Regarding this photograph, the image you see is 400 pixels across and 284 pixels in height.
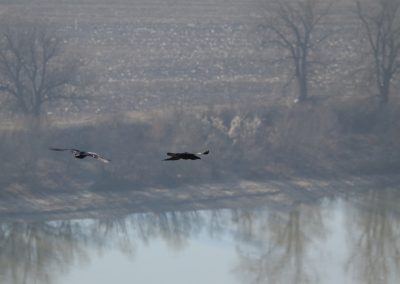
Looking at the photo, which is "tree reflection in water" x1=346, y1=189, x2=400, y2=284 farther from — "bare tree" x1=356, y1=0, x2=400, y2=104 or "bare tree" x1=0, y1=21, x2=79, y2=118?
"bare tree" x1=0, y1=21, x2=79, y2=118

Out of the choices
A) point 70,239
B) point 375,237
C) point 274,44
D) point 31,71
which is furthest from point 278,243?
point 274,44

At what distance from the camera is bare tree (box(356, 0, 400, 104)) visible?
3259 cm

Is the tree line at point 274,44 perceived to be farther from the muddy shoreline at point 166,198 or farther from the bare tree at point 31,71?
the muddy shoreline at point 166,198

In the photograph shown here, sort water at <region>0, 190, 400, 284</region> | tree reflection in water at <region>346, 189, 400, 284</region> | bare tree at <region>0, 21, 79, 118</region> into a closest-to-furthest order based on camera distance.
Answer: water at <region>0, 190, 400, 284</region>
tree reflection in water at <region>346, 189, 400, 284</region>
bare tree at <region>0, 21, 79, 118</region>

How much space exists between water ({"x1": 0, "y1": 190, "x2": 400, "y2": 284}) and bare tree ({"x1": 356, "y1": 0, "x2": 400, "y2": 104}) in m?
5.24

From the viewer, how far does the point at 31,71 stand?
30625 millimetres

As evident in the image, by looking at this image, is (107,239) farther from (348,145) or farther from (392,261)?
(348,145)

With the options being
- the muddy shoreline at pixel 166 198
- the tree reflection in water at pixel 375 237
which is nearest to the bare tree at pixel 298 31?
the muddy shoreline at pixel 166 198

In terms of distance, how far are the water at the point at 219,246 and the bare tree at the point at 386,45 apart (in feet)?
17.2

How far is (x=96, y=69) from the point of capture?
34.9 metres

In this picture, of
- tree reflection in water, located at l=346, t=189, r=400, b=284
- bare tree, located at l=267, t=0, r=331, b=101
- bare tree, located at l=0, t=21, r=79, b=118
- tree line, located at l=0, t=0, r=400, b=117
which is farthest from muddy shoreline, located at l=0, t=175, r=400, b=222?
bare tree, located at l=267, t=0, r=331, b=101

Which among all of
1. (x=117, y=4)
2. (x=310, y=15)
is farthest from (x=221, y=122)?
(x=117, y=4)

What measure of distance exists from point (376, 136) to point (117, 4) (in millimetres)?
14093

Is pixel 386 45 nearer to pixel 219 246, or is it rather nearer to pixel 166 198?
pixel 166 198
